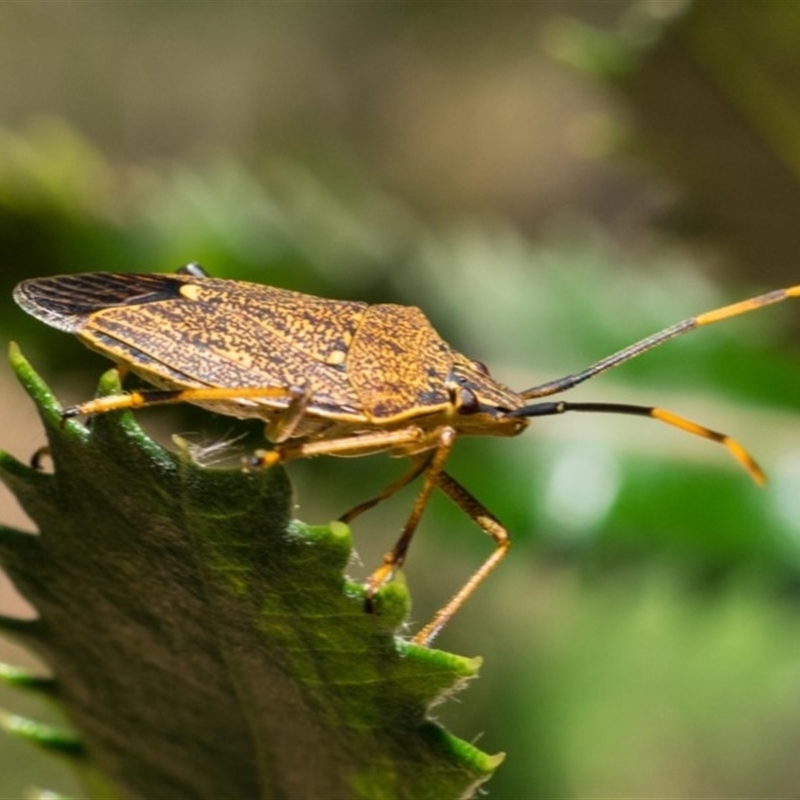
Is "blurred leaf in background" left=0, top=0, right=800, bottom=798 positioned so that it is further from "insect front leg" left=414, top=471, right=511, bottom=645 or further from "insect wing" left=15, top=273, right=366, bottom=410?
"insect front leg" left=414, top=471, right=511, bottom=645

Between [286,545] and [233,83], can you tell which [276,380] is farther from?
A: [233,83]

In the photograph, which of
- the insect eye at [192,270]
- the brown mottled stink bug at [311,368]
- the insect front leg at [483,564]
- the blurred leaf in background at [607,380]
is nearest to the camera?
the insect front leg at [483,564]

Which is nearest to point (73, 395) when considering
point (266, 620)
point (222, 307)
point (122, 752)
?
point (222, 307)

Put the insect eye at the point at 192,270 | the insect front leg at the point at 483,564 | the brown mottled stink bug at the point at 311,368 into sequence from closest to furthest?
the insect front leg at the point at 483,564 → the brown mottled stink bug at the point at 311,368 → the insect eye at the point at 192,270

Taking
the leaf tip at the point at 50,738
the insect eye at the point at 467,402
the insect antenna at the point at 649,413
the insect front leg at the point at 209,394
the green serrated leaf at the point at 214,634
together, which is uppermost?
the insect antenna at the point at 649,413

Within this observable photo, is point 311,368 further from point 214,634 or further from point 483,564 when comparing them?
point 214,634

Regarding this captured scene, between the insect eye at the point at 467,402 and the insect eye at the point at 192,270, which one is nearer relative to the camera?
the insect eye at the point at 467,402

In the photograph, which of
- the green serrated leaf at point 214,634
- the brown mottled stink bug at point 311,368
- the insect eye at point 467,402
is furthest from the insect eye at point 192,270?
the green serrated leaf at point 214,634

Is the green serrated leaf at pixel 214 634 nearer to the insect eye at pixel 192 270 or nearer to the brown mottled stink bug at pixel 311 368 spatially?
the brown mottled stink bug at pixel 311 368
